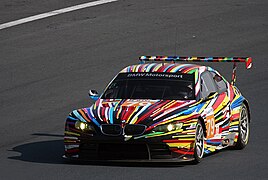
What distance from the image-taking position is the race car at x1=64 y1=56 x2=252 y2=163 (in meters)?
12.8

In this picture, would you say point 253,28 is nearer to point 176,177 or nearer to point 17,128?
point 17,128

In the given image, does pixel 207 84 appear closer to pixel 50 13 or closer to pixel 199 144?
pixel 199 144

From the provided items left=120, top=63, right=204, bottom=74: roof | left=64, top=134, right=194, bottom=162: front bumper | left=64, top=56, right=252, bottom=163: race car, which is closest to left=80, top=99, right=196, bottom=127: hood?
left=64, top=56, right=252, bottom=163: race car

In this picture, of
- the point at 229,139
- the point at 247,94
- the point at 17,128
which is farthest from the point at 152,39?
the point at 229,139

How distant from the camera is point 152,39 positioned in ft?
81.5

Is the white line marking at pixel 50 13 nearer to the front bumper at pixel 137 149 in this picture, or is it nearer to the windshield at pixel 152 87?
the windshield at pixel 152 87

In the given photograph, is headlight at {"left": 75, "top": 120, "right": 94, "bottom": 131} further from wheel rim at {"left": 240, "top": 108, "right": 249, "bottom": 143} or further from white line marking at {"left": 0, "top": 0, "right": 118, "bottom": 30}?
white line marking at {"left": 0, "top": 0, "right": 118, "bottom": 30}

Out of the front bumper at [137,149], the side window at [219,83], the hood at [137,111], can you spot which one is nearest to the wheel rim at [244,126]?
the side window at [219,83]

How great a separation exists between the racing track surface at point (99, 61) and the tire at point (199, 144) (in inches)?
6.7

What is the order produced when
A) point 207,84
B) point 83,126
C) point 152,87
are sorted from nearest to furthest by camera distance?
point 83,126
point 152,87
point 207,84

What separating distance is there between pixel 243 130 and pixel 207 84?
101cm

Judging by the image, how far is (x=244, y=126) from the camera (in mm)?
15016

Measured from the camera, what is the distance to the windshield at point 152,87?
1394cm

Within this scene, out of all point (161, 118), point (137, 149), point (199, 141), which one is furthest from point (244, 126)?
point (137, 149)
